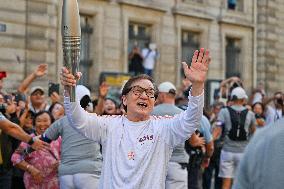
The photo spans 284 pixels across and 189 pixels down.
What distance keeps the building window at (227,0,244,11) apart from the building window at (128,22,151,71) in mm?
4319

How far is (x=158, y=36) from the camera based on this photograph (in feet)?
60.6

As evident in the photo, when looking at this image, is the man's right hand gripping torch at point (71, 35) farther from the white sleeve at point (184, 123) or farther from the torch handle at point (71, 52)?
the white sleeve at point (184, 123)

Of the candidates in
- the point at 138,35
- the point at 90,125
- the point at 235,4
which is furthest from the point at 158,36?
the point at 90,125

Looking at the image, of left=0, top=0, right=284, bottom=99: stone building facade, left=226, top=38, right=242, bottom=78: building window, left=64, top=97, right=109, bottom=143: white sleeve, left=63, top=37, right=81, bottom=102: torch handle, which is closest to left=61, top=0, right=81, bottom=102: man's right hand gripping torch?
left=63, top=37, right=81, bottom=102: torch handle

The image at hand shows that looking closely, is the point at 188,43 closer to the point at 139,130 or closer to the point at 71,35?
the point at 139,130

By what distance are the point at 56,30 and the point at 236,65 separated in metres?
8.95

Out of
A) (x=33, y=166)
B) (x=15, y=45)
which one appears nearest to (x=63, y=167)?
(x=33, y=166)

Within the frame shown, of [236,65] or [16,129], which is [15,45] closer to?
[16,129]

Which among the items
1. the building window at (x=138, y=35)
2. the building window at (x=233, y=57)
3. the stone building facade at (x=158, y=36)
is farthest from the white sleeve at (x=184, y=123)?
the building window at (x=233, y=57)

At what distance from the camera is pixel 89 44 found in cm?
1680

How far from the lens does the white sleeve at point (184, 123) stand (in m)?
3.74

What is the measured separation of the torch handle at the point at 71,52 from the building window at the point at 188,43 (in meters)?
15.9

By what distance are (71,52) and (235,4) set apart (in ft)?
61.5

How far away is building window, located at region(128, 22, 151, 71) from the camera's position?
58.9 feet
